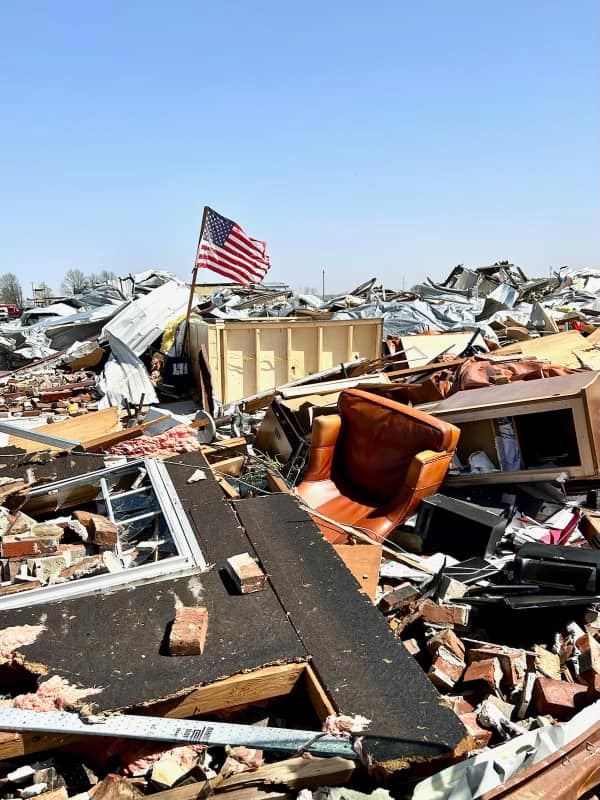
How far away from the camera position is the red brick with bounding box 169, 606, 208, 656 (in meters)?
2.13

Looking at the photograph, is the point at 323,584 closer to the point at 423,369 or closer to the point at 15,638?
the point at 15,638

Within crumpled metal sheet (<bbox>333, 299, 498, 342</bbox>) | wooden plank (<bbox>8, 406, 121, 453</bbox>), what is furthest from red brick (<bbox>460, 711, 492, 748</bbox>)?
crumpled metal sheet (<bbox>333, 299, 498, 342</bbox>)

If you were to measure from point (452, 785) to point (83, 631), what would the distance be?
4.93ft

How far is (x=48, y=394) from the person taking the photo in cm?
1034

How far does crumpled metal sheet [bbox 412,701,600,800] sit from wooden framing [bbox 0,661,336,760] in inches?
15.2

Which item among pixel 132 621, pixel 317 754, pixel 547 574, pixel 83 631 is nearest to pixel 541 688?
pixel 547 574

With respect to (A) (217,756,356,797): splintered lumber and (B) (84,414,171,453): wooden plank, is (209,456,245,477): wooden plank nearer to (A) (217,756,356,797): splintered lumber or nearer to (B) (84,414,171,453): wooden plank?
(B) (84,414,171,453): wooden plank

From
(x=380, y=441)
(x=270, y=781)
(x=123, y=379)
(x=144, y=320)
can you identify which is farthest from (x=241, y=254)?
(x=270, y=781)

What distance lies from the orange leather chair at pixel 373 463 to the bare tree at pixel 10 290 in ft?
143

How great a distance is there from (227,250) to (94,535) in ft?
22.5

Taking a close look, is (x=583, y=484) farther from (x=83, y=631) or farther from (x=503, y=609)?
(x=83, y=631)

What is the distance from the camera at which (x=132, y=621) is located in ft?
7.80

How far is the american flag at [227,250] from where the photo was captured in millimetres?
9141

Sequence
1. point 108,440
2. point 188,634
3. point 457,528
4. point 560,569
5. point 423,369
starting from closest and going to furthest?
point 188,634 → point 560,569 → point 457,528 → point 108,440 → point 423,369
